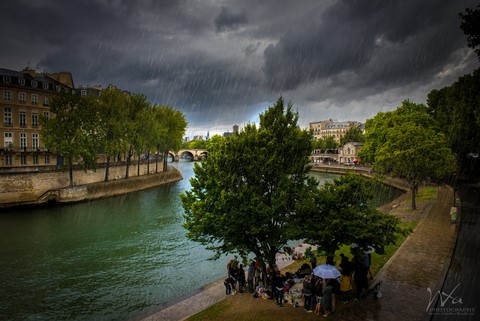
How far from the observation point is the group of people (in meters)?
13.1

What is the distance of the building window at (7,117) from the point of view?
51.5m

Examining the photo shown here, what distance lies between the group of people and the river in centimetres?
455

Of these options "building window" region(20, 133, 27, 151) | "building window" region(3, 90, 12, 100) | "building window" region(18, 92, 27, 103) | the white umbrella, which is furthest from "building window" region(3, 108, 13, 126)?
the white umbrella

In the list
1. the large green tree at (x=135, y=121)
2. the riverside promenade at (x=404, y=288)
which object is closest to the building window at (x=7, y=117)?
the large green tree at (x=135, y=121)

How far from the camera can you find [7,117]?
170 ft

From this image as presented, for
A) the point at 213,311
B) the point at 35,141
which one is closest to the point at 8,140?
the point at 35,141

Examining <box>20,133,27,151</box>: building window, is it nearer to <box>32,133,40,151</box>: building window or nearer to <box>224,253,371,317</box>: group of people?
<box>32,133,40,151</box>: building window

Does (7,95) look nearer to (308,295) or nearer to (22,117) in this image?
(22,117)

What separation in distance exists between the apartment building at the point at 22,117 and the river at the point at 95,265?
17.1 metres

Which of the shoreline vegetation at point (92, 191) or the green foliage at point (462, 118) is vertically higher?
the green foliage at point (462, 118)

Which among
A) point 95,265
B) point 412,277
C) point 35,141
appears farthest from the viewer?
point 35,141

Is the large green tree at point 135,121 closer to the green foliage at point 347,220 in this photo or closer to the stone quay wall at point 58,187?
the stone quay wall at point 58,187

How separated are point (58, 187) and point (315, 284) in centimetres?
4513

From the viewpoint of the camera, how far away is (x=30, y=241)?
28344 mm
